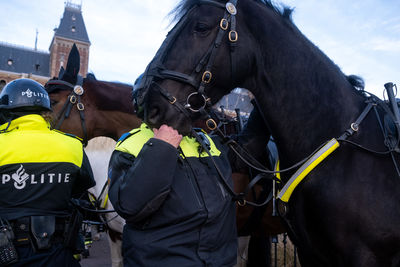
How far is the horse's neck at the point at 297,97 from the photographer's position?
6.28 feet

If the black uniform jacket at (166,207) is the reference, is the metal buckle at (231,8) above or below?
above

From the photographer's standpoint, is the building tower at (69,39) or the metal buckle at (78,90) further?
the building tower at (69,39)

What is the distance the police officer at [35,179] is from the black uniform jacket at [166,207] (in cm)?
83

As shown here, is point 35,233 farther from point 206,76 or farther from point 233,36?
point 233,36

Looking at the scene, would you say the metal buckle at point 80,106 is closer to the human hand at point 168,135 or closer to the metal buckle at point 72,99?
the metal buckle at point 72,99

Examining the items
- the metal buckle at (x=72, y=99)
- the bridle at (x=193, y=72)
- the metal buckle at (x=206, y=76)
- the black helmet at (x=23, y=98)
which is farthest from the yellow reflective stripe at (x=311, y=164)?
the metal buckle at (x=72, y=99)

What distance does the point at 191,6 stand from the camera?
1.81 meters

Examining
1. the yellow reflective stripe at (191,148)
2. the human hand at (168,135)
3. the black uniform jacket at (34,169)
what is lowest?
the black uniform jacket at (34,169)

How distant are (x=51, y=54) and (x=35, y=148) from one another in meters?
49.2

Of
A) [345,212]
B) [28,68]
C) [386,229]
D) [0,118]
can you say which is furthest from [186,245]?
[28,68]

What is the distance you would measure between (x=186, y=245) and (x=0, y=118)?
1.88 meters

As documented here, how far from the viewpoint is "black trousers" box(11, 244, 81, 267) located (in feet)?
6.63

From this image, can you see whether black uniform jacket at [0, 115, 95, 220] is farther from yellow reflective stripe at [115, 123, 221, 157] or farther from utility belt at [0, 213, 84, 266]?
yellow reflective stripe at [115, 123, 221, 157]

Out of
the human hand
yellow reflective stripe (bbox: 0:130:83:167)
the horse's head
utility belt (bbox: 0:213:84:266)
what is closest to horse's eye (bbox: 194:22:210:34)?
the horse's head
